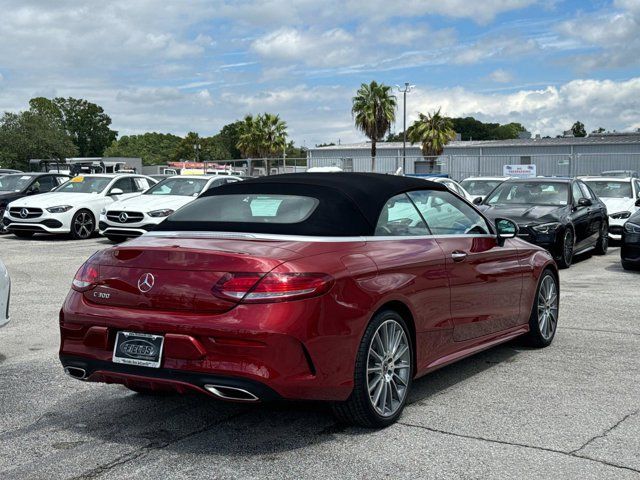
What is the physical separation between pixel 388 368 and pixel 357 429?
398 mm

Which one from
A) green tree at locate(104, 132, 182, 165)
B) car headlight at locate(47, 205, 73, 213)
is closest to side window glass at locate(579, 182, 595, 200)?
car headlight at locate(47, 205, 73, 213)

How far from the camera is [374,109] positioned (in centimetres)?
5594

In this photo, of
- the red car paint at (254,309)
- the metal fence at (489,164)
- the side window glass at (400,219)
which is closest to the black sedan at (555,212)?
the side window glass at (400,219)

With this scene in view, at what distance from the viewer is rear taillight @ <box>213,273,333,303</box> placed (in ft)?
13.8

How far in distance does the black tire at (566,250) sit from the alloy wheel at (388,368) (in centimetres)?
901

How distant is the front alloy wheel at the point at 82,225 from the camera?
18.4 metres

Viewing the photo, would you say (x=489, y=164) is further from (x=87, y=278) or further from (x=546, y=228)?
(x=87, y=278)

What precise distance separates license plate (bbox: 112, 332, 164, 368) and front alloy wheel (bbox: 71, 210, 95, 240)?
1452cm

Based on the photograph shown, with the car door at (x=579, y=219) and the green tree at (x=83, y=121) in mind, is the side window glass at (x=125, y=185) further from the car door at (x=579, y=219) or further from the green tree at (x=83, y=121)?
the green tree at (x=83, y=121)

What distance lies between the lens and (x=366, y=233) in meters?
4.89

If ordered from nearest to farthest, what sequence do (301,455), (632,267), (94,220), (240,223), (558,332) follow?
1. (301,455)
2. (240,223)
3. (558,332)
4. (632,267)
5. (94,220)

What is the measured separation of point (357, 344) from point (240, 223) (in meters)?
1.09

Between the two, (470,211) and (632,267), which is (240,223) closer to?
(470,211)

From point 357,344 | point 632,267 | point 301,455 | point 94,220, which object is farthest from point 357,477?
point 94,220
